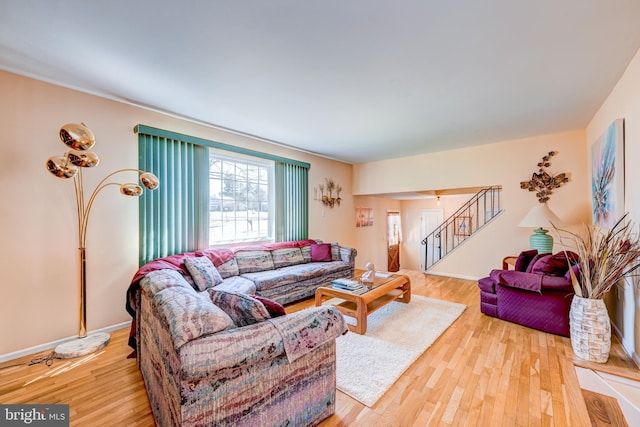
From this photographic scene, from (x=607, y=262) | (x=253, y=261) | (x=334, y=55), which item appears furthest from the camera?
(x=253, y=261)

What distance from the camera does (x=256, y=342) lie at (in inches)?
50.1

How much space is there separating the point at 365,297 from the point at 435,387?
3.38 feet

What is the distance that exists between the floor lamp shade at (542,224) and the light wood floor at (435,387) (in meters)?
1.57

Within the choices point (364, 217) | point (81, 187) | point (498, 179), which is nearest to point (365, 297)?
point (81, 187)

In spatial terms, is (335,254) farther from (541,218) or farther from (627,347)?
(627,347)

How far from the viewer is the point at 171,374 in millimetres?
1261

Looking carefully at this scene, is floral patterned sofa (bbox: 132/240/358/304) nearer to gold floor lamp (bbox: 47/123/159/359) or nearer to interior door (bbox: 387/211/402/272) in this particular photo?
gold floor lamp (bbox: 47/123/159/359)

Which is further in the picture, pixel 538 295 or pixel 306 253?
pixel 306 253

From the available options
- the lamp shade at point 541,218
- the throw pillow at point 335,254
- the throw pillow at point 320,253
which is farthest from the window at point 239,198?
the lamp shade at point 541,218

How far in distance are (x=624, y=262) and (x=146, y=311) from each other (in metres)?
3.77

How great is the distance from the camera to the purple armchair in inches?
107

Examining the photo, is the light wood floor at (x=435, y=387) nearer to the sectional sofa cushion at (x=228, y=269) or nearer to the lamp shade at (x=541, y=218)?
the sectional sofa cushion at (x=228, y=269)

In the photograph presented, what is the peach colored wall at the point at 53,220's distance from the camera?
7.78 feet

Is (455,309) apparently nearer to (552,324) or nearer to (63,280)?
(552,324)
